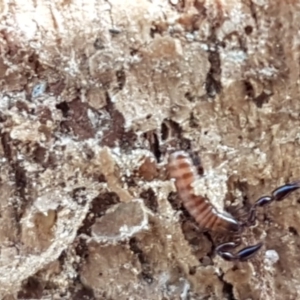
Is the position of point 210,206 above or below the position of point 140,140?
below

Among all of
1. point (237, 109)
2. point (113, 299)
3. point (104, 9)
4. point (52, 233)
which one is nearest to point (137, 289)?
point (113, 299)

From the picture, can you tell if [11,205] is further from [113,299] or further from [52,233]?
[113,299]

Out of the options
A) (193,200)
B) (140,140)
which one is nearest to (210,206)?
(193,200)

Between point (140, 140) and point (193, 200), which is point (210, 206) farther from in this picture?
point (140, 140)
